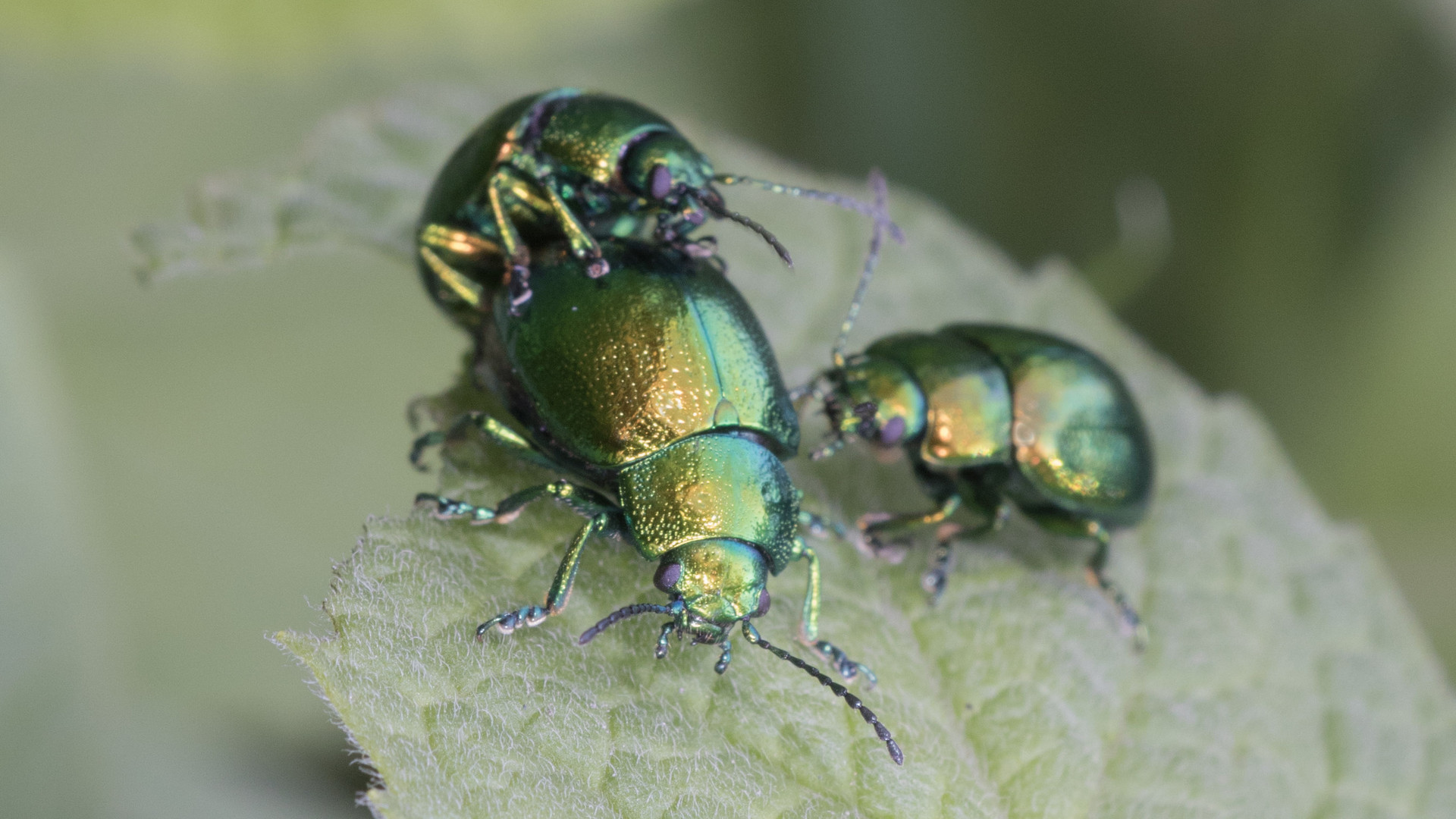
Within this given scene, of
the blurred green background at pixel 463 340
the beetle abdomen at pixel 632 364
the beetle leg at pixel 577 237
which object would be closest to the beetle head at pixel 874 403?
the beetle abdomen at pixel 632 364

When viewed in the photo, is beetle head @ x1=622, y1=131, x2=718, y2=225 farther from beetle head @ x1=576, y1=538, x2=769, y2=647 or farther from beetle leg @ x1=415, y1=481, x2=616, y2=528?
beetle head @ x1=576, y1=538, x2=769, y2=647

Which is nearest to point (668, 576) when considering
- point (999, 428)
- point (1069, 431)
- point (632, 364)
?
point (632, 364)

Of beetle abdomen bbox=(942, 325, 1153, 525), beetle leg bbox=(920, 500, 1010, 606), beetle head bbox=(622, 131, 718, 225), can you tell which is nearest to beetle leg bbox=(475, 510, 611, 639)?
beetle head bbox=(622, 131, 718, 225)

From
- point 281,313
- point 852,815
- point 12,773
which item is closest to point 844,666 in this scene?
point 852,815

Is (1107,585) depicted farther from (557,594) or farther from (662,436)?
(557,594)

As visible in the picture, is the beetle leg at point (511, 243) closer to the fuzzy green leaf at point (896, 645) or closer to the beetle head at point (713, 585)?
the fuzzy green leaf at point (896, 645)

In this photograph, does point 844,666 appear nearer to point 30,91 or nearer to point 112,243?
point 112,243
